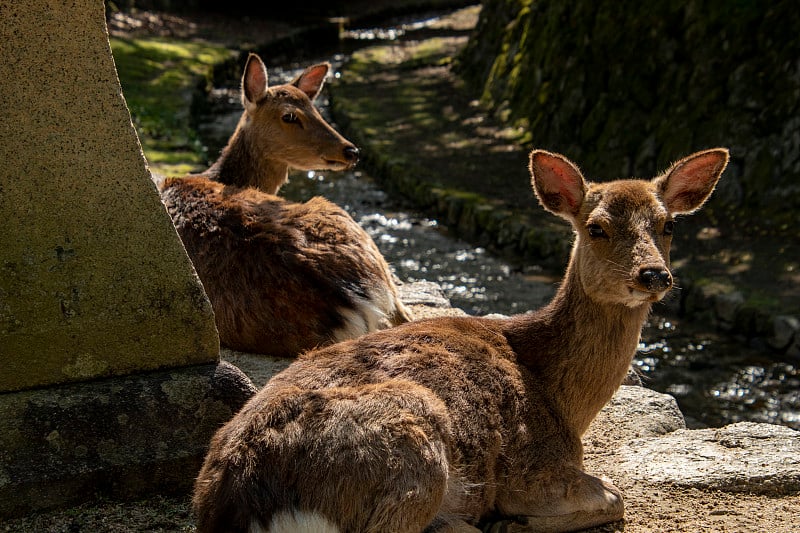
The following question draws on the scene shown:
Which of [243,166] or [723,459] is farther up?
[243,166]

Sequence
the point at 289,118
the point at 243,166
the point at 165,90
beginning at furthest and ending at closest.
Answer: the point at 165,90 → the point at 289,118 → the point at 243,166

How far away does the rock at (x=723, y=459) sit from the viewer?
470 centimetres

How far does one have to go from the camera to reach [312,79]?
861 centimetres

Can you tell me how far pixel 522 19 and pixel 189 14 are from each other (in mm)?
13190

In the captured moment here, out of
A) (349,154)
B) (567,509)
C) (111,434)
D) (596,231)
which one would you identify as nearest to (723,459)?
(567,509)

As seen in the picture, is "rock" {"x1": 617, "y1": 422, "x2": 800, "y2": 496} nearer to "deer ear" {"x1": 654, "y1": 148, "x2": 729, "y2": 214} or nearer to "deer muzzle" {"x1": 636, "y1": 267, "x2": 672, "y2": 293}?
"deer muzzle" {"x1": 636, "y1": 267, "x2": 672, "y2": 293}

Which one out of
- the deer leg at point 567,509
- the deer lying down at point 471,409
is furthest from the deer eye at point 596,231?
the deer leg at point 567,509

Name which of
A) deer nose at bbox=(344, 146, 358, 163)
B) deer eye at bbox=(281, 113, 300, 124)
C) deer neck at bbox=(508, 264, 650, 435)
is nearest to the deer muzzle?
deer neck at bbox=(508, 264, 650, 435)

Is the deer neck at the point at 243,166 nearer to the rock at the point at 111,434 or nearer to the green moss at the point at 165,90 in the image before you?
the rock at the point at 111,434

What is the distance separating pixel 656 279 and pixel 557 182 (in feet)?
2.62

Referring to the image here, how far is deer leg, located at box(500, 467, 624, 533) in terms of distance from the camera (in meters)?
4.23

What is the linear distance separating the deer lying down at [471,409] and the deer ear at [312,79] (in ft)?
13.2

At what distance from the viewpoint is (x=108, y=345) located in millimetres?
4297

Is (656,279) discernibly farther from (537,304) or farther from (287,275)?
(537,304)
